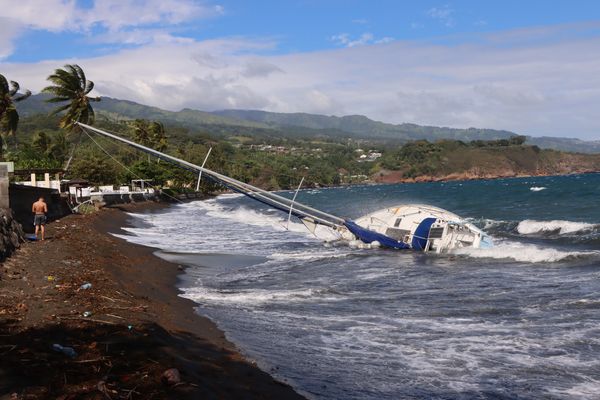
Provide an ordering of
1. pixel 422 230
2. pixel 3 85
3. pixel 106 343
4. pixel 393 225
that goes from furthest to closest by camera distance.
Result: pixel 3 85 → pixel 393 225 → pixel 422 230 → pixel 106 343

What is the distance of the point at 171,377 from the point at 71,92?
187 ft

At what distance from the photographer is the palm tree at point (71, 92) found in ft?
189

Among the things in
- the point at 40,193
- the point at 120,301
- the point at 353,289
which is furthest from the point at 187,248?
the point at 120,301

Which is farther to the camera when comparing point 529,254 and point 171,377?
point 529,254

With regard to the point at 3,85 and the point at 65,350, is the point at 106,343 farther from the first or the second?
the point at 3,85

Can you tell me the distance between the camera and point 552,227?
36344 mm

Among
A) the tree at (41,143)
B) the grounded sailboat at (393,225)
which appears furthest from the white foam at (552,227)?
the tree at (41,143)

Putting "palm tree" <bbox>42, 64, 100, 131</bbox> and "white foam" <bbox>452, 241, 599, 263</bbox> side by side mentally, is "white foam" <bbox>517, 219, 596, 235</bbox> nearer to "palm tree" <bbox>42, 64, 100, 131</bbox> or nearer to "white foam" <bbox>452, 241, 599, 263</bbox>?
"white foam" <bbox>452, 241, 599, 263</bbox>

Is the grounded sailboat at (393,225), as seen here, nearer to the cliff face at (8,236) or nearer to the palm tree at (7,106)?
the cliff face at (8,236)

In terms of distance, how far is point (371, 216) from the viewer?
32344mm

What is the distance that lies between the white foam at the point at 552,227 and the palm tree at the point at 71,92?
138 ft

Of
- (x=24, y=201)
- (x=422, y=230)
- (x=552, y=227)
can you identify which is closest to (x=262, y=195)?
(x=422, y=230)

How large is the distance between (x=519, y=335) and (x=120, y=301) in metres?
8.22

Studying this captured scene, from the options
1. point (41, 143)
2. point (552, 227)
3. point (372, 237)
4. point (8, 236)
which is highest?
point (41, 143)
